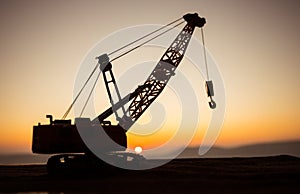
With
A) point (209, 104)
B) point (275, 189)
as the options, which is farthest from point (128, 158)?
point (275, 189)

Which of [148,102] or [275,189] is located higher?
[148,102]

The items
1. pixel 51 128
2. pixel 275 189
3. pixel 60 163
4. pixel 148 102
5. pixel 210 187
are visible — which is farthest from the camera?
pixel 148 102

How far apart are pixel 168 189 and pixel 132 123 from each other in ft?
51.4

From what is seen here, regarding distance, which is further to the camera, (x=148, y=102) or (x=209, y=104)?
A: (x=148, y=102)

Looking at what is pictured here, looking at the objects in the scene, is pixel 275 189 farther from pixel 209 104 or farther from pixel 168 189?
pixel 209 104

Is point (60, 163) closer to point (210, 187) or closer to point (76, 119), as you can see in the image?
point (76, 119)

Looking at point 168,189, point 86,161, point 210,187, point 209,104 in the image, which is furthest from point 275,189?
point 86,161

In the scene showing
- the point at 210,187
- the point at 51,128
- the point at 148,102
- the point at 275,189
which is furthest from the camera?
the point at 148,102

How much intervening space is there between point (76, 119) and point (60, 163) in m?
4.23

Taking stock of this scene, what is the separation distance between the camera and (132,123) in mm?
40625

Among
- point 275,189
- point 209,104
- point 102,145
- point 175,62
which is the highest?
point 175,62

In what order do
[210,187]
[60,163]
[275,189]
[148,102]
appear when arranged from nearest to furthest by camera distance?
[275,189], [210,187], [60,163], [148,102]

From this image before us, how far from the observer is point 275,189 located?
2448cm

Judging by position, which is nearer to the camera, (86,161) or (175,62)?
(86,161)
